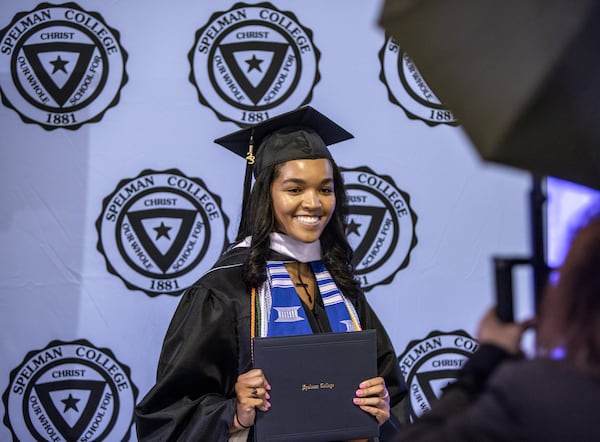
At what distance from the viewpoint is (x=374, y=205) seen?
3605mm

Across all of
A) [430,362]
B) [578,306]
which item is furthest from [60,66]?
[578,306]

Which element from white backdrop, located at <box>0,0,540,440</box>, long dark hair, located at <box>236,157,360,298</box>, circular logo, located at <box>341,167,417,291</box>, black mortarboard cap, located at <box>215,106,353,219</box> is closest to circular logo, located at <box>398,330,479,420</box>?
white backdrop, located at <box>0,0,540,440</box>

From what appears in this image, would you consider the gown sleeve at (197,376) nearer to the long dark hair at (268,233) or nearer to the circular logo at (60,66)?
the long dark hair at (268,233)

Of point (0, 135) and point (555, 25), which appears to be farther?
point (0, 135)

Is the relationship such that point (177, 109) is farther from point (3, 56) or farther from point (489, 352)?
point (489, 352)

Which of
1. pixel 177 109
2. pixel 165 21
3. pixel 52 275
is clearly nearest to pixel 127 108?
pixel 177 109

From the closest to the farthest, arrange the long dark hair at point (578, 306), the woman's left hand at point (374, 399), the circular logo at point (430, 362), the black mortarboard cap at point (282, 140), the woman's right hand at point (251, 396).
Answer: the long dark hair at point (578, 306), the woman's right hand at point (251, 396), the woman's left hand at point (374, 399), the black mortarboard cap at point (282, 140), the circular logo at point (430, 362)

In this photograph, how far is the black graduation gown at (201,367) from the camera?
8.05 feet

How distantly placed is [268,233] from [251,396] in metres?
0.66

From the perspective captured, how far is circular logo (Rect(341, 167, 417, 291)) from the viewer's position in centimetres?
359

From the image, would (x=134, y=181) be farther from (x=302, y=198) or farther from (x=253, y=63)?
(x=302, y=198)

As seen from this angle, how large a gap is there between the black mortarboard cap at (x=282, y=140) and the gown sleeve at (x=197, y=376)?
1.63ft

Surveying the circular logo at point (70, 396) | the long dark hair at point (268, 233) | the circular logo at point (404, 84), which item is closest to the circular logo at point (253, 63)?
the circular logo at point (404, 84)

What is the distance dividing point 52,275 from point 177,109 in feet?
3.20
